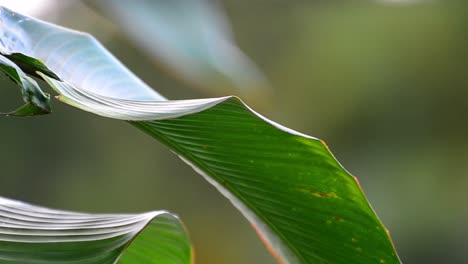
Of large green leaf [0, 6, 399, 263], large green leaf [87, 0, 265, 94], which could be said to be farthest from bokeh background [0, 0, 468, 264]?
large green leaf [0, 6, 399, 263]

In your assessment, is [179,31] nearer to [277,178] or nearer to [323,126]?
[277,178]

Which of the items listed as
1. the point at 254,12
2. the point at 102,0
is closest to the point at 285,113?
the point at 254,12

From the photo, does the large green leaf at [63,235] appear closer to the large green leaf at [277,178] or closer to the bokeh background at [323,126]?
the large green leaf at [277,178]

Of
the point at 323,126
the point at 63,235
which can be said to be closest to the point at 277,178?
the point at 63,235

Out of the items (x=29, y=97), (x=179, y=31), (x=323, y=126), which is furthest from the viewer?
(x=323, y=126)

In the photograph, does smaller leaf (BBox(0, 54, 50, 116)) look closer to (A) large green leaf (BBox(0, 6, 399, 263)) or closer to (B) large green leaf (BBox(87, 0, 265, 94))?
(A) large green leaf (BBox(0, 6, 399, 263))

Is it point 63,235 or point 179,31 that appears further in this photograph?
point 179,31

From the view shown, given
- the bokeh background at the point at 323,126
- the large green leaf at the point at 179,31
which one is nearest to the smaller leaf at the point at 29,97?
the large green leaf at the point at 179,31
